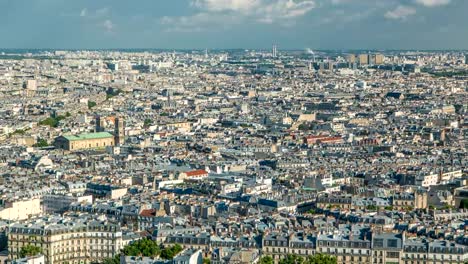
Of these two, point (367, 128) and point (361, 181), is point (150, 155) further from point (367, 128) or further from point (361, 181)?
point (367, 128)

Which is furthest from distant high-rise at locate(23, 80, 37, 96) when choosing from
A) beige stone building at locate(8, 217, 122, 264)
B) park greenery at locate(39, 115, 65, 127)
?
beige stone building at locate(8, 217, 122, 264)

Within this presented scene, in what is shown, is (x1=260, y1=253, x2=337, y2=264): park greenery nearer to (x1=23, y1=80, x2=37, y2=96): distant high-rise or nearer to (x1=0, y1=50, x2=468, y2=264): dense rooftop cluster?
(x1=0, y1=50, x2=468, y2=264): dense rooftop cluster

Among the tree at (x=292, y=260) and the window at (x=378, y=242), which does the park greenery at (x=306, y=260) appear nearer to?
the tree at (x=292, y=260)

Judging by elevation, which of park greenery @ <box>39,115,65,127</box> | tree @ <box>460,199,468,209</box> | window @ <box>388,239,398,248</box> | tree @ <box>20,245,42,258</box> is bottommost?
park greenery @ <box>39,115,65,127</box>

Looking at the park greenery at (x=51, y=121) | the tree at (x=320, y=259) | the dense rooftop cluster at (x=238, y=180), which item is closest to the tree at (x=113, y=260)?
the dense rooftop cluster at (x=238, y=180)

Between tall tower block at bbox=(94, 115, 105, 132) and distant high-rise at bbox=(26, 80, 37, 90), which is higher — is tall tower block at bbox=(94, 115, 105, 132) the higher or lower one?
the higher one

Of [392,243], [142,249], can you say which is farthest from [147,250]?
[392,243]

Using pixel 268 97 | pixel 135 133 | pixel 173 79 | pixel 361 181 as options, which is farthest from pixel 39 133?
pixel 173 79

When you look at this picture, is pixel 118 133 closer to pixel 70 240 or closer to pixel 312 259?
pixel 70 240
